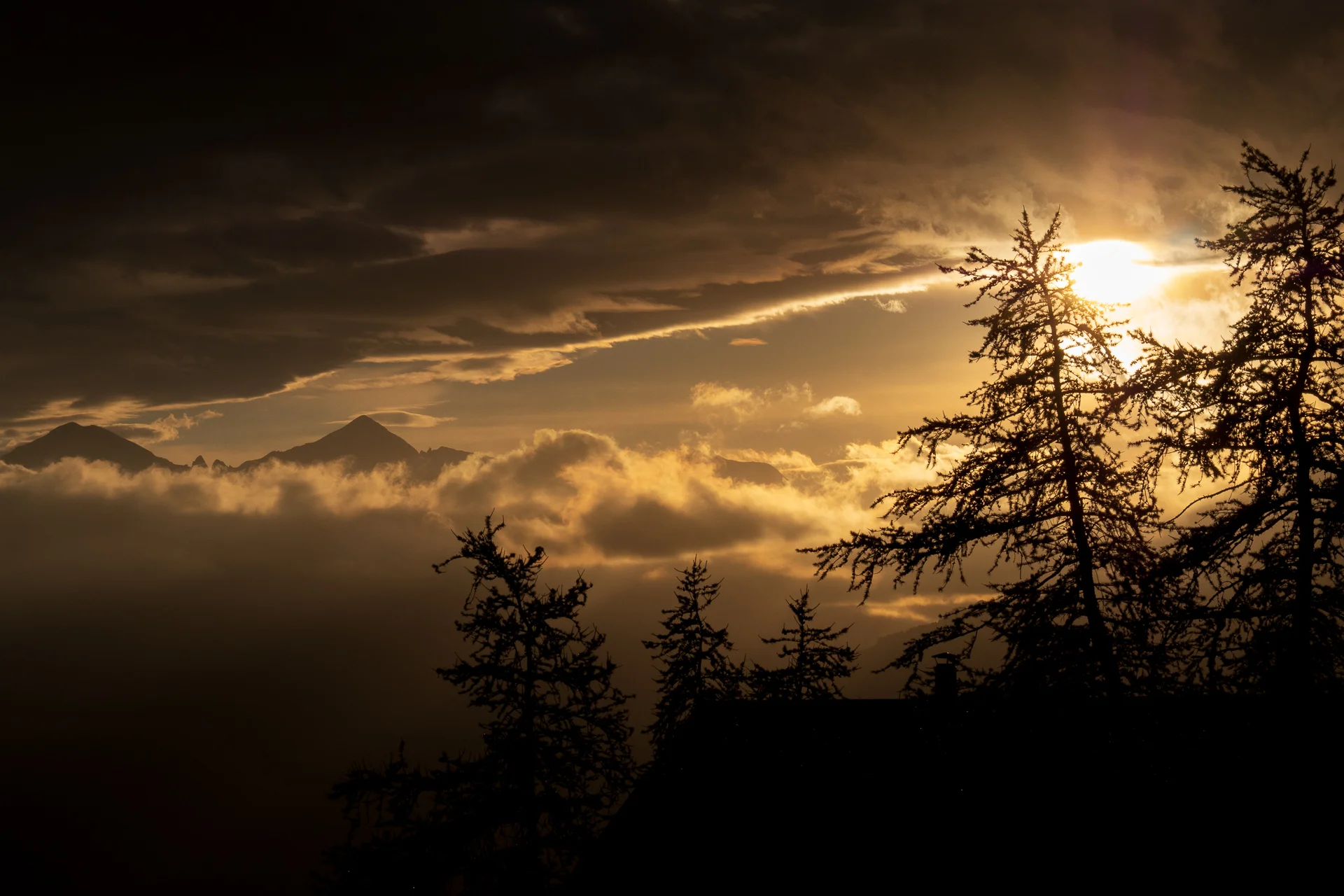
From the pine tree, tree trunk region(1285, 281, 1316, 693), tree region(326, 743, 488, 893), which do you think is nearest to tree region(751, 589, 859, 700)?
the pine tree

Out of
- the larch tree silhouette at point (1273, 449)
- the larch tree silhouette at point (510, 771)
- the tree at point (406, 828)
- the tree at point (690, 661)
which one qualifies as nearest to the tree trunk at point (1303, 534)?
the larch tree silhouette at point (1273, 449)

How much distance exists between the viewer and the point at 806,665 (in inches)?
1024

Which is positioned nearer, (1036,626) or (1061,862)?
(1061,862)

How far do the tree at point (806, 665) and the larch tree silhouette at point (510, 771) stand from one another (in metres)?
6.84

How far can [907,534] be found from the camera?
485 inches

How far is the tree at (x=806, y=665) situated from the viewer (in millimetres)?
24406

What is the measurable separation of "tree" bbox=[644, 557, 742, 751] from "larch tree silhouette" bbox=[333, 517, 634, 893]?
6337 millimetres

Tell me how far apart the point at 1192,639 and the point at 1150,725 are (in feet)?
5.13

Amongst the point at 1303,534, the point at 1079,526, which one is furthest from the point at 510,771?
the point at 1303,534

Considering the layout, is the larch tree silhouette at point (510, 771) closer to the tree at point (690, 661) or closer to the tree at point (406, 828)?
the tree at point (406, 828)

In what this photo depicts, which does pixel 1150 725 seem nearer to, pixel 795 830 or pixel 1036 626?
pixel 1036 626

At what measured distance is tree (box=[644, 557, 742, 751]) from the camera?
25.0 metres

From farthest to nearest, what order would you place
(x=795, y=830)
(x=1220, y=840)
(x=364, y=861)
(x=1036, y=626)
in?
1. (x=364, y=861)
2. (x=1036, y=626)
3. (x=795, y=830)
4. (x=1220, y=840)

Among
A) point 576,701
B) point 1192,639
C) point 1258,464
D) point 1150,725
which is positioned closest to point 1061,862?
point 1150,725
